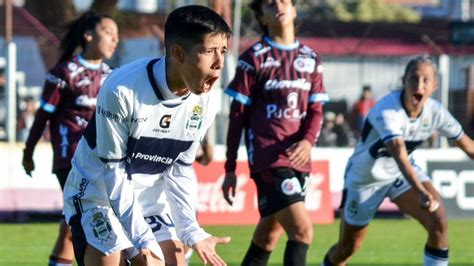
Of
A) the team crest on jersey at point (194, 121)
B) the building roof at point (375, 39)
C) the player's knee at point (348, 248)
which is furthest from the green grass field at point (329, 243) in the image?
the building roof at point (375, 39)

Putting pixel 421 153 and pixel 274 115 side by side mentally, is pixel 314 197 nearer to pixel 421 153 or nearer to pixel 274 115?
pixel 421 153

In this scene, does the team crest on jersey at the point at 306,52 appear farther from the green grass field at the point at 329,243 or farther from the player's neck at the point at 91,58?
the green grass field at the point at 329,243

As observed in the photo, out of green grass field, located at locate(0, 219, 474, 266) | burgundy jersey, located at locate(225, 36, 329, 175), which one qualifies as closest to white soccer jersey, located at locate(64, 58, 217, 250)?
burgundy jersey, located at locate(225, 36, 329, 175)

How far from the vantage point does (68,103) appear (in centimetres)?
947

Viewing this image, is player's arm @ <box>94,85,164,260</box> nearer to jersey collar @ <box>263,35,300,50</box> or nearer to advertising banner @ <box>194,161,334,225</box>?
jersey collar @ <box>263,35,300,50</box>

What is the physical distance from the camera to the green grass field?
483 inches

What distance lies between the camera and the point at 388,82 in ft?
78.6

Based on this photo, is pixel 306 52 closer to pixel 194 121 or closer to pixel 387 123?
pixel 387 123

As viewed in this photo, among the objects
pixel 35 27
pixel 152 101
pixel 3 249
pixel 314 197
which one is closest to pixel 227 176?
pixel 152 101

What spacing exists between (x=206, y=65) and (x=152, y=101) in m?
0.39

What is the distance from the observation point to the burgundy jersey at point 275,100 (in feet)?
28.0

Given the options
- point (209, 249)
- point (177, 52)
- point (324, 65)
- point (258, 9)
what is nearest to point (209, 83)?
point (177, 52)

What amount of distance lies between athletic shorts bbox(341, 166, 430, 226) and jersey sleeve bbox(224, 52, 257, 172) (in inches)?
47.6

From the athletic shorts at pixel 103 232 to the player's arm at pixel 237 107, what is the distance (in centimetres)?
246
